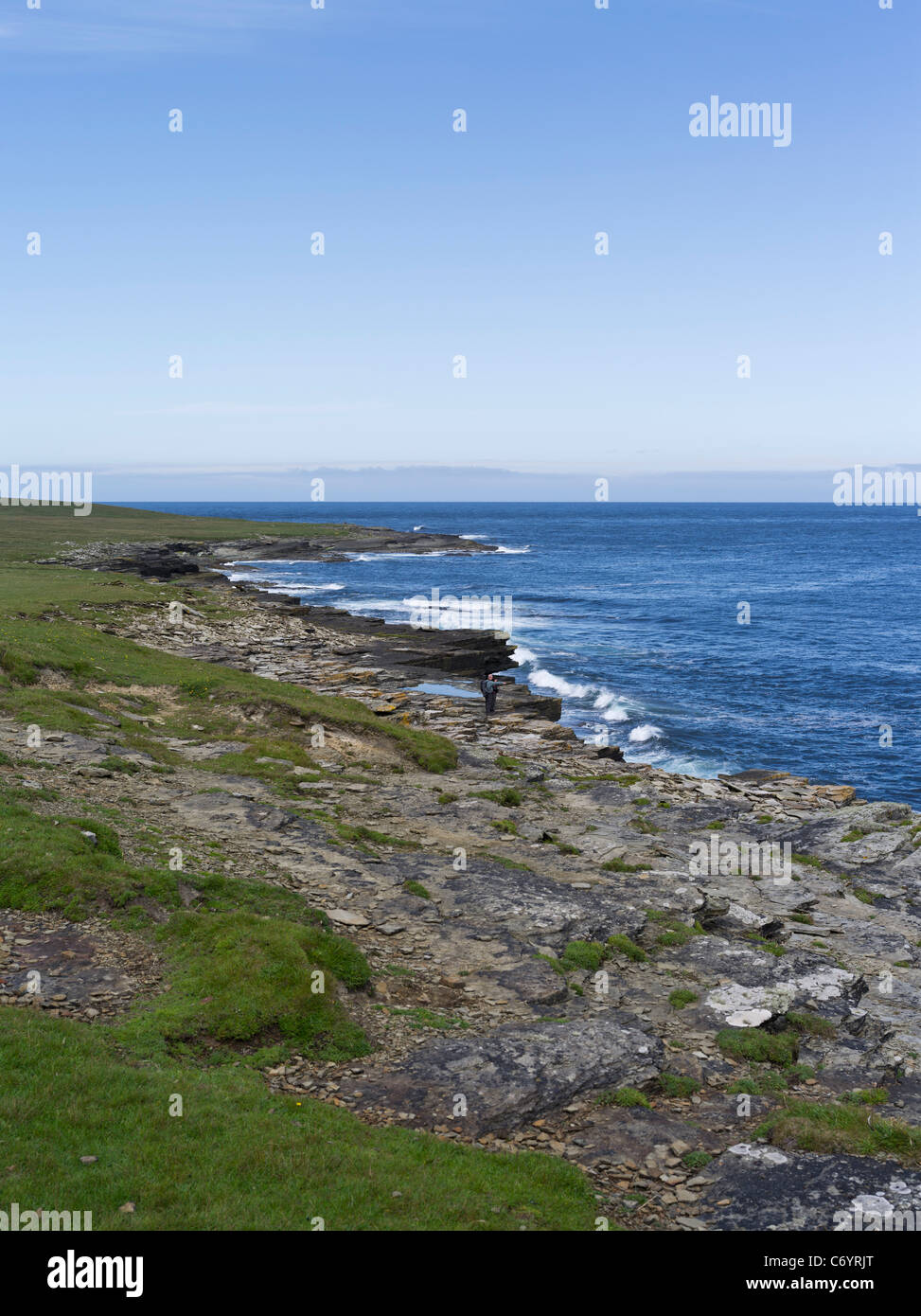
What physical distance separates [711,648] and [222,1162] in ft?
232

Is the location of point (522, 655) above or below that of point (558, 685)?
above

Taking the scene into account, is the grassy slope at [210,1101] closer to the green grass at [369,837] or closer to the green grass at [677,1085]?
the green grass at [677,1085]

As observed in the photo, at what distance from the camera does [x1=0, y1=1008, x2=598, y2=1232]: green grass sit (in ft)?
29.7

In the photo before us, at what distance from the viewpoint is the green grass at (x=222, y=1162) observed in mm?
9047

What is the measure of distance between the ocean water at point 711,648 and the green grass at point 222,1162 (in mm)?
34351

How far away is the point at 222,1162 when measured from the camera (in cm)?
975

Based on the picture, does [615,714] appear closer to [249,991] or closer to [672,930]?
[672,930]

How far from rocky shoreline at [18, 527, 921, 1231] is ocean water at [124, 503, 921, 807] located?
1048 centimetres

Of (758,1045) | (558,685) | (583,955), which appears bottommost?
(758,1045)

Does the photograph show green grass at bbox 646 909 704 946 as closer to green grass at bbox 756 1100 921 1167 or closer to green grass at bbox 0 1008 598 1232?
green grass at bbox 756 1100 921 1167

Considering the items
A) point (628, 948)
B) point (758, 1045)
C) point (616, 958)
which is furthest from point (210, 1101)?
point (628, 948)

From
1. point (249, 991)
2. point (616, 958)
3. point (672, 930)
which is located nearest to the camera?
point (249, 991)

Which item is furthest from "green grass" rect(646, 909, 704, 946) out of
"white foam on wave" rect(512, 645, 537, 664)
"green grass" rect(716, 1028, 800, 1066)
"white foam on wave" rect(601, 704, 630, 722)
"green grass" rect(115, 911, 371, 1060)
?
"white foam on wave" rect(512, 645, 537, 664)
